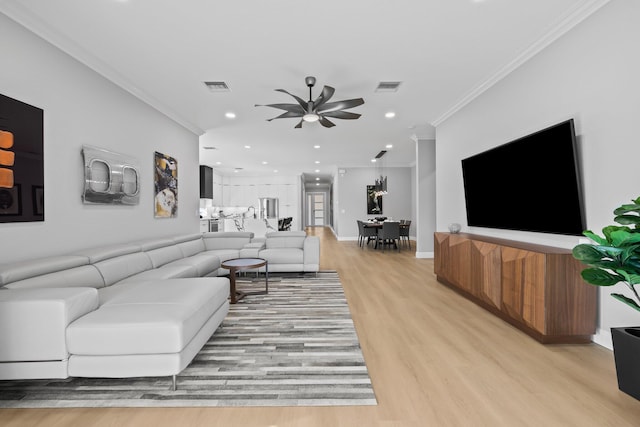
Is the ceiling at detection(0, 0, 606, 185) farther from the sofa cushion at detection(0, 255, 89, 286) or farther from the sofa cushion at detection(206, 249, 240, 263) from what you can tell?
the sofa cushion at detection(206, 249, 240, 263)

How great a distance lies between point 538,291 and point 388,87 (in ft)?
9.98

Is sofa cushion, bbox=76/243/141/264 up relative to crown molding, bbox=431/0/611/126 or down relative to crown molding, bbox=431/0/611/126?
down

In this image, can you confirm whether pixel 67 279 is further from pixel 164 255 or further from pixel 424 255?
pixel 424 255

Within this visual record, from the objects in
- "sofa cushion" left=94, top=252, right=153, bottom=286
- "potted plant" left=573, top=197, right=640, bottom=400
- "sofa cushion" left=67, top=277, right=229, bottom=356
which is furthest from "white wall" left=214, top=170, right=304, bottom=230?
"potted plant" left=573, top=197, right=640, bottom=400

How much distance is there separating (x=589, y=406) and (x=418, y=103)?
411 centimetres

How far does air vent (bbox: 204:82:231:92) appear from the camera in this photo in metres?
3.82

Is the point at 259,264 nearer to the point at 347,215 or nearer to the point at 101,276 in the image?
the point at 101,276

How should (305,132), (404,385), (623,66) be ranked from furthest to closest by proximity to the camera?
(305,132) → (623,66) → (404,385)

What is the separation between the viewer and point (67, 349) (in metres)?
1.72

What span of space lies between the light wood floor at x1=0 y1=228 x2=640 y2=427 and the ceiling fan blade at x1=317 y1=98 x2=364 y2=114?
2.53 meters

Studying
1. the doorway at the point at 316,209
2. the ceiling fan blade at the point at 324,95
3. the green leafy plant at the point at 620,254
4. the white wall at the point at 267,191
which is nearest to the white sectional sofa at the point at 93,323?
the ceiling fan blade at the point at 324,95

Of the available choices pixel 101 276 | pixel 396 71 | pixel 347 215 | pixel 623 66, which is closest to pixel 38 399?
pixel 101 276

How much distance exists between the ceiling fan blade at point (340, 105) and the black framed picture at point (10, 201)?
3081 millimetres

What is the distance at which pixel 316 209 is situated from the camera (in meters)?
19.4
